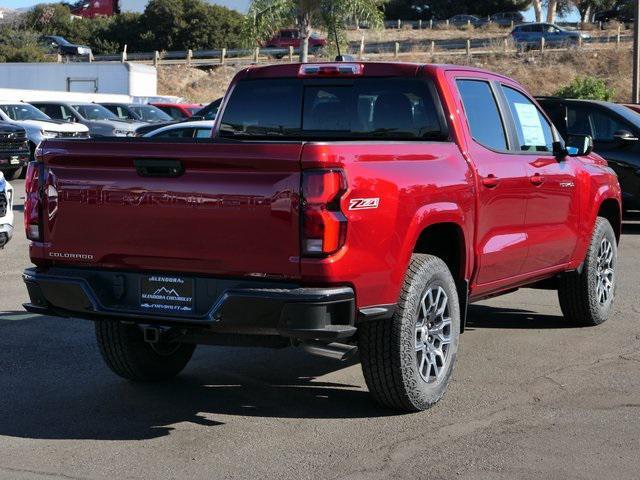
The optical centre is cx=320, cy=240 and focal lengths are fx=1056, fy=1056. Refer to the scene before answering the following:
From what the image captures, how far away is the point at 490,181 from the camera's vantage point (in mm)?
6613

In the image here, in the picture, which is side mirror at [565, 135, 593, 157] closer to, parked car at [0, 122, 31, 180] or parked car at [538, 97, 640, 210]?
parked car at [538, 97, 640, 210]

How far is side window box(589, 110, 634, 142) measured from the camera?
14977mm

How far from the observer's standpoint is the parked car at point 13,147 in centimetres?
2191

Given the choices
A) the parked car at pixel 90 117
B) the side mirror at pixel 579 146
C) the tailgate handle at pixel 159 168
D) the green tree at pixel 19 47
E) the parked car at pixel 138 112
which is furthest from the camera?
the green tree at pixel 19 47

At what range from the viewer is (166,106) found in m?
33.8

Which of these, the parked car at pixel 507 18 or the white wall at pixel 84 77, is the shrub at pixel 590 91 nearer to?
the white wall at pixel 84 77

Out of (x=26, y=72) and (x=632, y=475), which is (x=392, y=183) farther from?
(x=26, y=72)

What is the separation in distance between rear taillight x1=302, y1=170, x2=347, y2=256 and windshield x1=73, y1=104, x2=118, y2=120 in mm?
23954

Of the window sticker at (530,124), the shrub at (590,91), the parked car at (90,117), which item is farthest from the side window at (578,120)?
the shrub at (590,91)

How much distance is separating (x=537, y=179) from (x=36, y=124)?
62.9 feet

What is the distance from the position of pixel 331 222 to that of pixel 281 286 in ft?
1.36

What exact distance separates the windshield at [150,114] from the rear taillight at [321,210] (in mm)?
25248

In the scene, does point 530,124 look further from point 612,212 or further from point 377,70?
point 612,212

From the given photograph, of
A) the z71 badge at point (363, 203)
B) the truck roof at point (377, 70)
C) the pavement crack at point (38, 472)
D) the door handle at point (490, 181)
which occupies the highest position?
the truck roof at point (377, 70)
